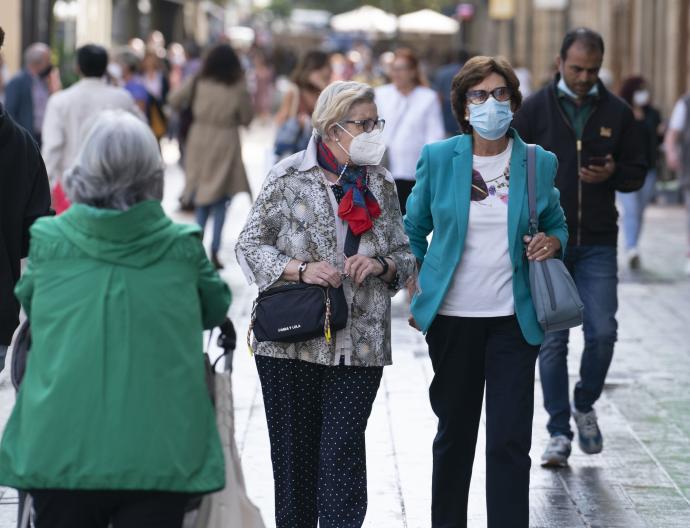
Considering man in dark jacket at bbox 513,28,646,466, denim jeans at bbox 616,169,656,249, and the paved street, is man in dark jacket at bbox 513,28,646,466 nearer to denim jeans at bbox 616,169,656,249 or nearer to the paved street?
the paved street

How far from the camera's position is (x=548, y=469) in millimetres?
6750

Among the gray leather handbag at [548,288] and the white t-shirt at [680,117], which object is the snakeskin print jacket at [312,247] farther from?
the white t-shirt at [680,117]

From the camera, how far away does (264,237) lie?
4.93m

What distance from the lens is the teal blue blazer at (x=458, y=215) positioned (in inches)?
200

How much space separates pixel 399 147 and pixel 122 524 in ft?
26.1

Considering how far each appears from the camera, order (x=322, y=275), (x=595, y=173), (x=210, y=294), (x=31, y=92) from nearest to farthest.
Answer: (x=210, y=294) → (x=322, y=275) → (x=595, y=173) → (x=31, y=92)

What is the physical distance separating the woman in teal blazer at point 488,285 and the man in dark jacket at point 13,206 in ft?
4.47

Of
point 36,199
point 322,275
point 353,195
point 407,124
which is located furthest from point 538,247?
point 407,124

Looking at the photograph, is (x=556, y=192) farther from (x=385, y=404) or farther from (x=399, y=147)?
(x=399, y=147)

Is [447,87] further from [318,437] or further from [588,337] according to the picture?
[318,437]

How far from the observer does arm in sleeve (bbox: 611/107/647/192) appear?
6.73 m

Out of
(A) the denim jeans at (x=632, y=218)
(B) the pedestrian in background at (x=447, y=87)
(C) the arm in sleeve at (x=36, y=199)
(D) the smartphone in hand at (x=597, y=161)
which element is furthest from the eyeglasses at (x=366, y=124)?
(B) the pedestrian in background at (x=447, y=87)

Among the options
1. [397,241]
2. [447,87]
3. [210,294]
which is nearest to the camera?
[210,294]

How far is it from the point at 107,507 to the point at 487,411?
73.9 inches
